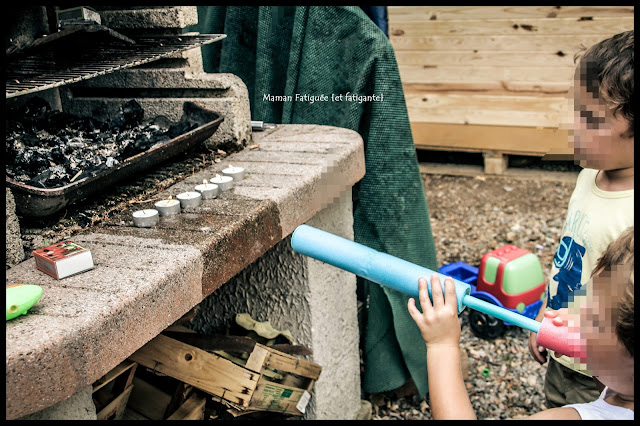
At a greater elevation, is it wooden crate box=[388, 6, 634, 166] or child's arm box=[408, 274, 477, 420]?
wooden crate box=[388, 6, 634, 166]

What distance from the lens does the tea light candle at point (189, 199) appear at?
172cm

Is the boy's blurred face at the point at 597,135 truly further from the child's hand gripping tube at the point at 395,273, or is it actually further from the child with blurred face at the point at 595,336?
the child's hand gripping tube at the point at 395,273

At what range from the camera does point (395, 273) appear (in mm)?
1407

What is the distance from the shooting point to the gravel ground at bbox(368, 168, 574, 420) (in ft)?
9.16

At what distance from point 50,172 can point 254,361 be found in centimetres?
→ 84

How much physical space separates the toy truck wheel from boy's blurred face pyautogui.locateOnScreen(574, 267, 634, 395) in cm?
196

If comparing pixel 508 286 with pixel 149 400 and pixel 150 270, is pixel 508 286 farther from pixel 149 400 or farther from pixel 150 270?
pixel 150 270

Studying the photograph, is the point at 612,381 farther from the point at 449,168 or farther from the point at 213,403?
the point at 449,168

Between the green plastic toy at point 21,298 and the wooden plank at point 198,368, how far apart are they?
0.70 m

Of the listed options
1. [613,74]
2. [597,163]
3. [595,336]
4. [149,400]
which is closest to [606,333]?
[595,336]

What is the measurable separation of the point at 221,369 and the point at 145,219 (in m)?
0.58

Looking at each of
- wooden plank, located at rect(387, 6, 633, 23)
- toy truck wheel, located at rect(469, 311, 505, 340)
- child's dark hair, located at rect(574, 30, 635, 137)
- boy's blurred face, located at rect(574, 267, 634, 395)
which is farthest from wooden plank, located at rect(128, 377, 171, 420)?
wooden plank, located at rect(387, 6, 633, 23)

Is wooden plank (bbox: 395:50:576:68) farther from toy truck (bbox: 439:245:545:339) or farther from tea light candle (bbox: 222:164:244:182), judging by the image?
tea light candle (bbox: 222:164:244:182)

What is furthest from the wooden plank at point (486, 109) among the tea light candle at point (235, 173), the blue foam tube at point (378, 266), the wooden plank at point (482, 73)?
the blue foam tube at point (378, 266)
